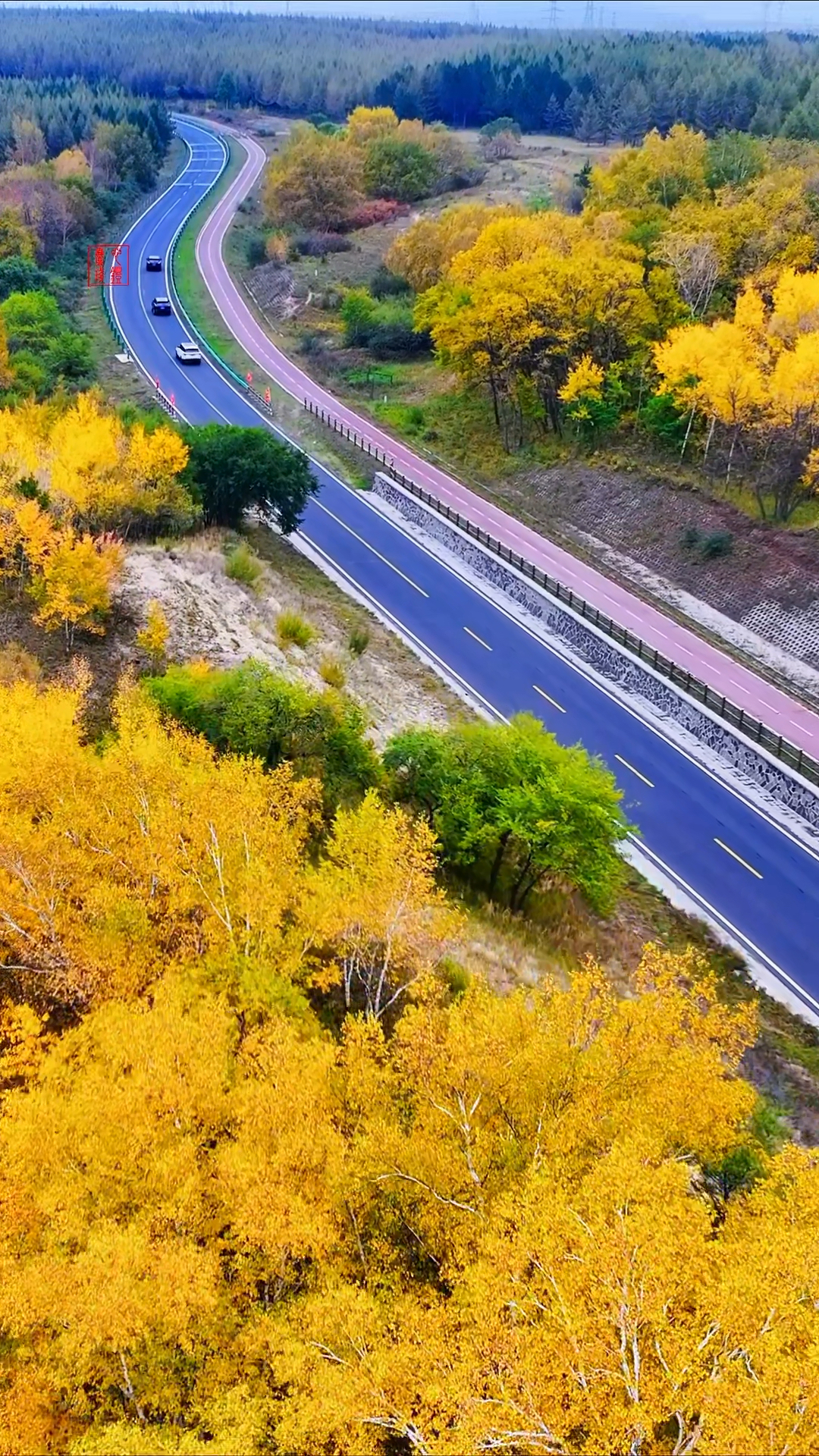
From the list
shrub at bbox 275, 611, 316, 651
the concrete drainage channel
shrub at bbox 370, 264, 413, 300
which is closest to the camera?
the concrete drainage channel

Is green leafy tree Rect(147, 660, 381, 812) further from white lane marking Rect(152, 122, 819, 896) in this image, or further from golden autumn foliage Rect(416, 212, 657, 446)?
golden autumn foliage Rect(416, 212, 657, 446)

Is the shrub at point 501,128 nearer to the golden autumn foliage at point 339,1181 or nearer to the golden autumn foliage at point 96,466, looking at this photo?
the golden autumn foliage at point 96,466

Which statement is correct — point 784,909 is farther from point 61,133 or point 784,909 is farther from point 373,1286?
point 61,133

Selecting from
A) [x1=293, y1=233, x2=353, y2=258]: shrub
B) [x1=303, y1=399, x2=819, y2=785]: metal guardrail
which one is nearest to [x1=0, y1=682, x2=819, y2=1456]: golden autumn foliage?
[x1=303, y1=399, x2=819, y2=785]: metal guardrail

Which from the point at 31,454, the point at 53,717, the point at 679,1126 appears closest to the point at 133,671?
the point at 53,717

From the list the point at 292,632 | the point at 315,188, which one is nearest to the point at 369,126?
the point at 315,188

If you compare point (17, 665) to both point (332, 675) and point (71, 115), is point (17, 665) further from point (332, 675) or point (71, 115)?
point (71, 115)
